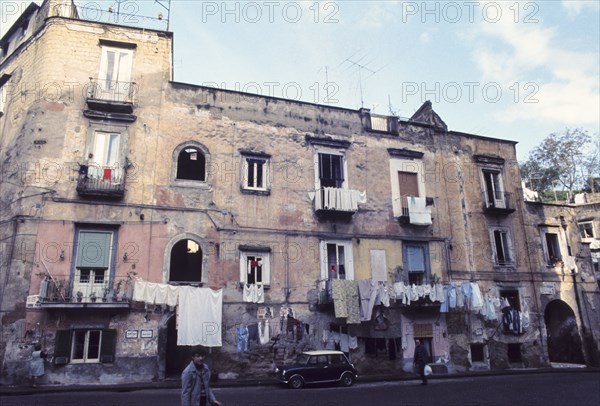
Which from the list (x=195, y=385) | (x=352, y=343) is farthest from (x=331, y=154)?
(x=195, y=385)

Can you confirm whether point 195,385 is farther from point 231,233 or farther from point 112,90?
point 112,90

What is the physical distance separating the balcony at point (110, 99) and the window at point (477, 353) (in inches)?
743

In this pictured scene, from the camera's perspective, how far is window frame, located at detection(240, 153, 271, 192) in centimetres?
1911

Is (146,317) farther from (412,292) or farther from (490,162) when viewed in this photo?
(490,162)

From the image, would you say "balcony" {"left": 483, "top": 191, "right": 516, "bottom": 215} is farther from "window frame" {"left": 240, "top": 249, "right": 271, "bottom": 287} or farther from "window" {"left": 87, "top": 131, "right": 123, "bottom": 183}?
"window" {"left": 87, "top": 131, "right": 123, "bottom": 183}

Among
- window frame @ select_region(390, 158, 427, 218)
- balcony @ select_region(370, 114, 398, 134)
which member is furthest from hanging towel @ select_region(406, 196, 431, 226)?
balcony @ select_region(370, 114, 398, 134)

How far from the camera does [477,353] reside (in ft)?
68.9

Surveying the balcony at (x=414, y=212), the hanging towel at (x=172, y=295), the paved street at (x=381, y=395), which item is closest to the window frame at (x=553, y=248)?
the balcony at (x=414, y=212)

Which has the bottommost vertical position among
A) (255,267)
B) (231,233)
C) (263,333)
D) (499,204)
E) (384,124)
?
(263,333)

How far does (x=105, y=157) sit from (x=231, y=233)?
595cm

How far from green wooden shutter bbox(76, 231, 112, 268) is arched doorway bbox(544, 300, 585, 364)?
2262cm

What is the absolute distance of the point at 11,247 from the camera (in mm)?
15766

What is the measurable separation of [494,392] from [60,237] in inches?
628

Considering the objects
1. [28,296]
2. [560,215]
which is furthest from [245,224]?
[560,215]
